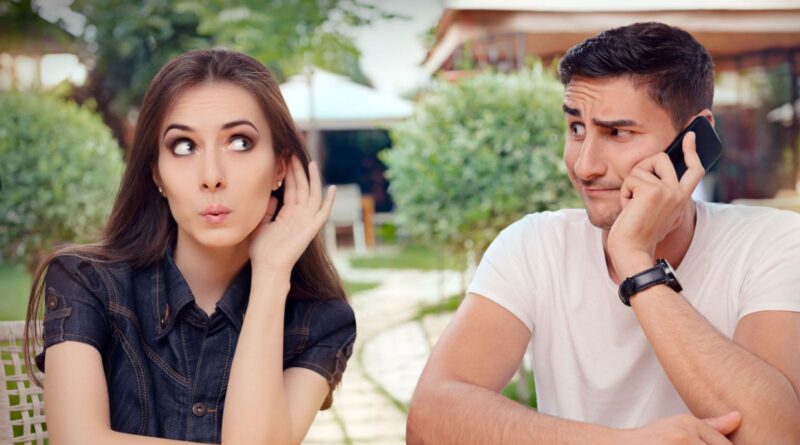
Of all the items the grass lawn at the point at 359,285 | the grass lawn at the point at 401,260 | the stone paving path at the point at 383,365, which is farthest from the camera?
the grass lawn at the point at 401,260

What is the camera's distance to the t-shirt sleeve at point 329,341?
1799mm

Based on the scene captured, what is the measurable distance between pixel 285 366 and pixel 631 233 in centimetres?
81

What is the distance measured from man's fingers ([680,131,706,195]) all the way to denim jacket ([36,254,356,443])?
2.72 feet

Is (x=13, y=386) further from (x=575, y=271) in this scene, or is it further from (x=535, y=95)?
(x=535, y=95)

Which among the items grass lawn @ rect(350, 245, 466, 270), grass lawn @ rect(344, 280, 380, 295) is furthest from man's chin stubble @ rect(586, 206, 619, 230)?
grass lawn @ rect(350, 245, 466, 270)

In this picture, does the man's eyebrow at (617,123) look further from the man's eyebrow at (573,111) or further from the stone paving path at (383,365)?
the stone paving path at (383,365)

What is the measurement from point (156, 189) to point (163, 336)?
1.14 feet

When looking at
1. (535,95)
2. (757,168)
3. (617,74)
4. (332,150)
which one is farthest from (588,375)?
(332,150)

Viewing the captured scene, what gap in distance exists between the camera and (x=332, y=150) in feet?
59.4

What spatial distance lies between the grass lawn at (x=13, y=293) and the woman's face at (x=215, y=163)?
6301mm

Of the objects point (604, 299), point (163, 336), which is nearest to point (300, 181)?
point (163, 336)

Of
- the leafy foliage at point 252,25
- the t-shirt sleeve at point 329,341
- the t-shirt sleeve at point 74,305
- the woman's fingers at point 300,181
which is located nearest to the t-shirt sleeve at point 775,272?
the t-shirt sleeve at point 329,341

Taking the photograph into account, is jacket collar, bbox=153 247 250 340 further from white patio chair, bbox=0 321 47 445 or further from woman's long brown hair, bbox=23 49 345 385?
white patio chair, bbox=0 321 47 445

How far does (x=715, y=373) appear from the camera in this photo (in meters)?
1.63
